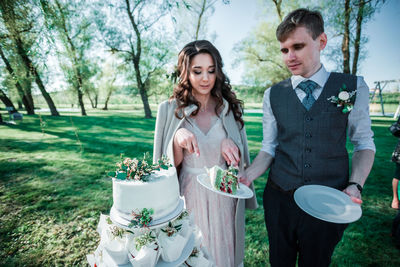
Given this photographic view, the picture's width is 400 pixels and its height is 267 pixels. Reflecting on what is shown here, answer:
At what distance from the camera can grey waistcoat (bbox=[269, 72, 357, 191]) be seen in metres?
1.62

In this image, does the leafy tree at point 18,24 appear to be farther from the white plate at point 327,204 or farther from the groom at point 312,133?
the white plate at point 327,204

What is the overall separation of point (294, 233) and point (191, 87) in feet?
5.99

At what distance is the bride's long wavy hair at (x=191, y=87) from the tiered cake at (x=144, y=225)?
0.92 m

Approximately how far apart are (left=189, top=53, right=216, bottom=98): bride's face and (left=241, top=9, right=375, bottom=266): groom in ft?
2.12

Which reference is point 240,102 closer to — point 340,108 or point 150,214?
point 340,108

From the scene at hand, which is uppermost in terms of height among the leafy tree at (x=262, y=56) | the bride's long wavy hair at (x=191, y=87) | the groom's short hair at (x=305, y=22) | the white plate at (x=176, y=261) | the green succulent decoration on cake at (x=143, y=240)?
the leafy tree at (x=262, y=56)

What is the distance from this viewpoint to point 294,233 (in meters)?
1.88

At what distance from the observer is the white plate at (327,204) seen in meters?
1.33

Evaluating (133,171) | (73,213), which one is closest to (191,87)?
(133,171)

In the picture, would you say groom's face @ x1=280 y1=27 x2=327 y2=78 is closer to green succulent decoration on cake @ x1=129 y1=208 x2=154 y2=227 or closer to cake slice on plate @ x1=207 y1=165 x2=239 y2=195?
cake slice on plate @ x1=207 y1=165 x2=239 y2=195

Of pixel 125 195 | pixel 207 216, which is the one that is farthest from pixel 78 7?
pixel 207 216

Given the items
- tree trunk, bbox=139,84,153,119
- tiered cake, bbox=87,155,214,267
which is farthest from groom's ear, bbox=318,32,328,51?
tree trunk, bbox=139,84,153,119

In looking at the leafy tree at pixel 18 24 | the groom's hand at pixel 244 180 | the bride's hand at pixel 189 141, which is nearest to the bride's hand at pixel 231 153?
the groom's hand at pixel 244 180

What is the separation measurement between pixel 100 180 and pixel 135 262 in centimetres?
514
